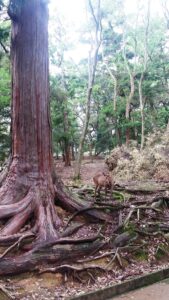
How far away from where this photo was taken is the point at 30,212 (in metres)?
6.27

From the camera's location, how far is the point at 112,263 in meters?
5.85

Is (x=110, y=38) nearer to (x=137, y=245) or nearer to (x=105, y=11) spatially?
(x=105, y=11)

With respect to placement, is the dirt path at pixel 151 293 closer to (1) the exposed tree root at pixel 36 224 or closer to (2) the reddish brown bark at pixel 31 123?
(1) the exposed tree root at pixel 36 224

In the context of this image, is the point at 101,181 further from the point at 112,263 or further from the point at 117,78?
the point at 117,78

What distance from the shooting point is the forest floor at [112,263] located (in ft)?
16.3

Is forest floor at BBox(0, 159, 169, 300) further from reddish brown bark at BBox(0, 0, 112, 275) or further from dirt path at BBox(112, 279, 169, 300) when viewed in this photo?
reddish brown bark at BBox(0, 0, 112, 275)

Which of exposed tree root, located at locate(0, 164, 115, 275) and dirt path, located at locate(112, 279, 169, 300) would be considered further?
exposed tree root, located at locate(0, 164, 115, 275)

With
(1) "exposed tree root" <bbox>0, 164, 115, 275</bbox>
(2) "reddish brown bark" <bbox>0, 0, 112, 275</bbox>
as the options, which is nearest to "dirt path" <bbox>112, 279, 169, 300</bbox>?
(1) "exposed tree root" <bbox>0, 164, 115, 275</bbox>

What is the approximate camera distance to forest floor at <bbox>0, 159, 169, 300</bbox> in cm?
497

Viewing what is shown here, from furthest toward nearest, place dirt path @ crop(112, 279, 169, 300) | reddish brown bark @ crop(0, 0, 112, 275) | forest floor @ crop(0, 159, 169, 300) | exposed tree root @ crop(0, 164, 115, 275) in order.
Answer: reddish brown bark @ crop(0, 0, 112, 275) → exposed tree root @ crop(0, 164, 115, 275) → dirt path @ crop(112, 279, 169, 300) → forest floor @ crop(0, 159, 169, 300)

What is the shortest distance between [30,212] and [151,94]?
2119cm

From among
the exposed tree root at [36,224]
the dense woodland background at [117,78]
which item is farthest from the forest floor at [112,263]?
the dense woodland background at [117,78]

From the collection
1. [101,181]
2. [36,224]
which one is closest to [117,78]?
[101,181]

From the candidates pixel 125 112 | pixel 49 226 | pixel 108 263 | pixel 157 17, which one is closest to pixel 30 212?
pixel 49 226
